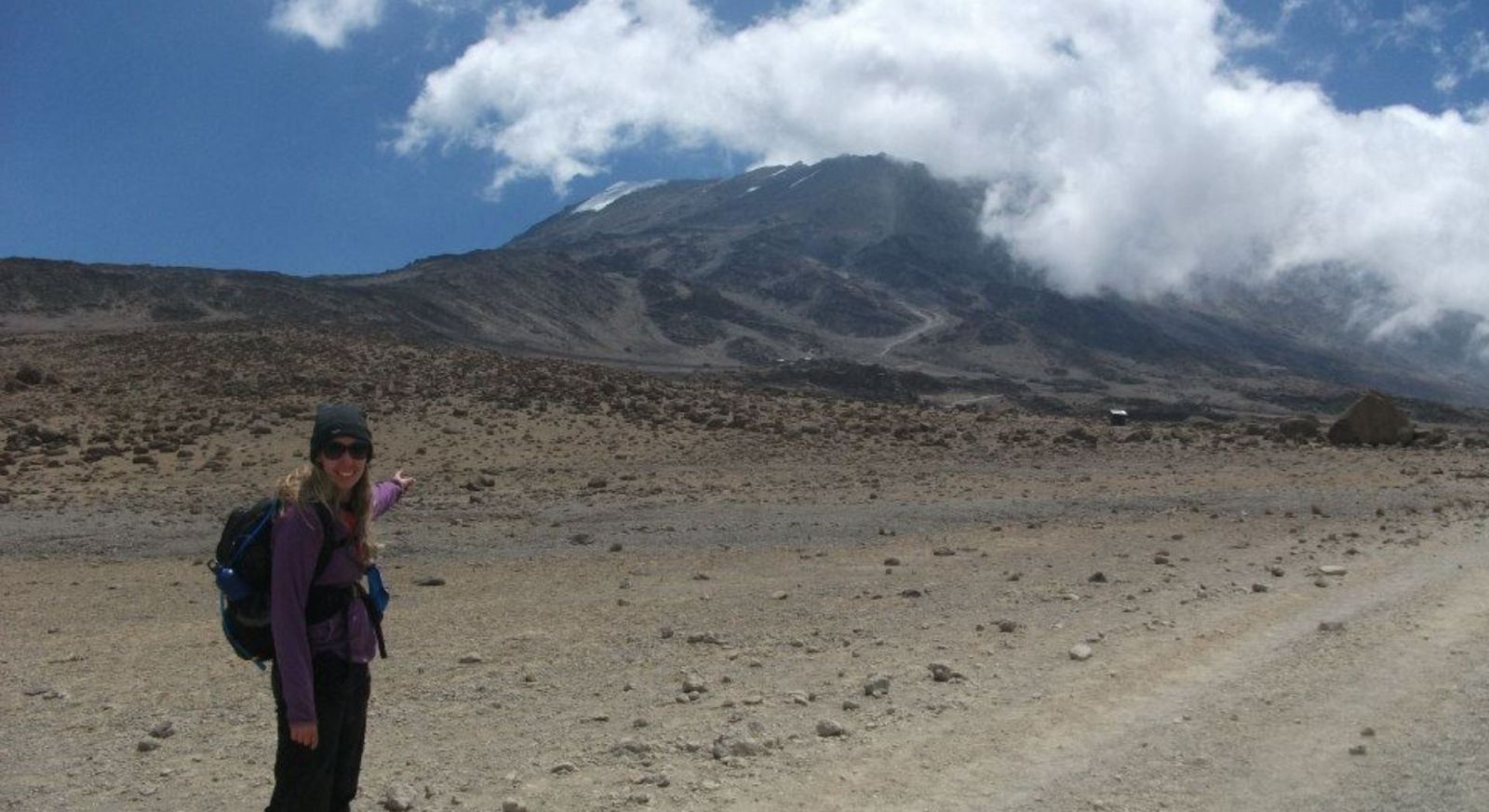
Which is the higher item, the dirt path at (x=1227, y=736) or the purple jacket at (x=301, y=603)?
the purple jacket at (x=301, y=603)

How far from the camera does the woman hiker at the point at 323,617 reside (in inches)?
156

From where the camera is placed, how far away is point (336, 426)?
4180mm

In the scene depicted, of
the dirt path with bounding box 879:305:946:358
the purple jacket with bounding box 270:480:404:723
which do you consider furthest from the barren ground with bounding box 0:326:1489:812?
the dirt path with bounding box 879:305:946:358

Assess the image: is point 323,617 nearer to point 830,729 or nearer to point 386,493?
point 386,493

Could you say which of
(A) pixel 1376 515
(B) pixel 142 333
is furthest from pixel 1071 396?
(A) pixel 1376 515

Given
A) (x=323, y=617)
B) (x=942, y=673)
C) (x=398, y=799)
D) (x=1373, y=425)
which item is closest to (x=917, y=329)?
(x=1373, y=425)

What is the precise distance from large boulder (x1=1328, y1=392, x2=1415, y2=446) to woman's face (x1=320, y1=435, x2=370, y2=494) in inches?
1093

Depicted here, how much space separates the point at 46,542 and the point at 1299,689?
49.5 feet

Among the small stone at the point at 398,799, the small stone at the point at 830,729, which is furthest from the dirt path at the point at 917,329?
the small stone at the point at 398,799

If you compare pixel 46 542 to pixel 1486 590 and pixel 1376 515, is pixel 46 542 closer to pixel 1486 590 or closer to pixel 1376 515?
pixel 1486 590

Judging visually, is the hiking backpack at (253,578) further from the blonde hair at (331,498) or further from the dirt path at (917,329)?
the dirt path at (917,329)

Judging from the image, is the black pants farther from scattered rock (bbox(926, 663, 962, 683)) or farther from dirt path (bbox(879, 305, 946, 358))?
dirt path (bbox(879, 305, 946, 358))

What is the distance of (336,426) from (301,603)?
68cm

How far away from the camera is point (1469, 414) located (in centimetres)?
9888
